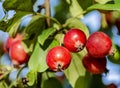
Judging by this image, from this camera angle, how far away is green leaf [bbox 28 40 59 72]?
1873mm

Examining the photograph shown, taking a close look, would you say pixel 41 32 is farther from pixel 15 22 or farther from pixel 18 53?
pixel 18 53

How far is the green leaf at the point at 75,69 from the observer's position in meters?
2.04

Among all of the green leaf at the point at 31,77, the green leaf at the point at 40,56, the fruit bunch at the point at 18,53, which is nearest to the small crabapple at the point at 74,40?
the green leaf at the point at 40,56

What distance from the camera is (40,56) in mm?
1901

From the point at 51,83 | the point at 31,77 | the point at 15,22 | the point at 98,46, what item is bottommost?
the point at 51,83

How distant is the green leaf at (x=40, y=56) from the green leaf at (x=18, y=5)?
0.18 meters

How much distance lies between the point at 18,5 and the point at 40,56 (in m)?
0.25

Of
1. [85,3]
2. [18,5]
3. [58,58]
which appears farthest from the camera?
[85,3]

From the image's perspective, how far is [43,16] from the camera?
74.5 inches

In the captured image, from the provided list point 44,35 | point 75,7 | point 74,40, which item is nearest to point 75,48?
point 74,40

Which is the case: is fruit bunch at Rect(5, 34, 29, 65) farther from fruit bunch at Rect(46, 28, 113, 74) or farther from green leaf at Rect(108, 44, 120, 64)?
green leaf at Rect(108, 44, 120, 64)

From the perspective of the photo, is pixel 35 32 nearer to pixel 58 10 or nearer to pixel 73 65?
pixel 73 65

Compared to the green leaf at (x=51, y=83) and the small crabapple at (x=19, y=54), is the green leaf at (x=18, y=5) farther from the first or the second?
the green leaf at (x=51, y=83)

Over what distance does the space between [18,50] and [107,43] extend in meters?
0.53
